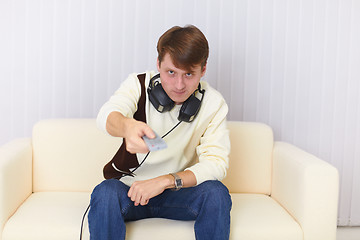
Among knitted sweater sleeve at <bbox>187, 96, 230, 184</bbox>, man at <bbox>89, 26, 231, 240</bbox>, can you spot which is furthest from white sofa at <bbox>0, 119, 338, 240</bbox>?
knitted sweater sleeve at <bbox>187, 96, 230, 184</bbox>

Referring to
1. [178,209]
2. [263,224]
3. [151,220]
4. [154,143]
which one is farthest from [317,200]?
[154,143]

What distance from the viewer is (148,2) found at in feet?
8.11

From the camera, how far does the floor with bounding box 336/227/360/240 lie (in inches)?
105

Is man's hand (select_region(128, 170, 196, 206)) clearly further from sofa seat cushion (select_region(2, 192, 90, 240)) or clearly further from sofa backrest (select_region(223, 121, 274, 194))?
sofa backrest (select_region(223, 121, 274, 194))

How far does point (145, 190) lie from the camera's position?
1.63 m

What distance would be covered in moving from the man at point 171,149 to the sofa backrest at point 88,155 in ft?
1.05

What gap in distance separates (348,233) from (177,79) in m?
1.62

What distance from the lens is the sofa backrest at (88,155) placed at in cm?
220

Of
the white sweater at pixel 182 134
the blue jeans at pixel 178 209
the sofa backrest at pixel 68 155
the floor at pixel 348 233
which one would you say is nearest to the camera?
the blue jeans at pixel 178 209

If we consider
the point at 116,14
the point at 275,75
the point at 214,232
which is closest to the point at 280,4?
the point at 275,75

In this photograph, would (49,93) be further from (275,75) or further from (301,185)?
(301,185)

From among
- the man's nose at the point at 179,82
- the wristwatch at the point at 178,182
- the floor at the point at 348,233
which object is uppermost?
the man's nose at the point at 179,82

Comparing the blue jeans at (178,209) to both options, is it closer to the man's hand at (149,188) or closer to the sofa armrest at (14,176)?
the man's hand at (149,188)

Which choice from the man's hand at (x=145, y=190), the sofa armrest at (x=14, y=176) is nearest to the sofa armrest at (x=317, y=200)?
the man's hand at (x=145, y=190)
